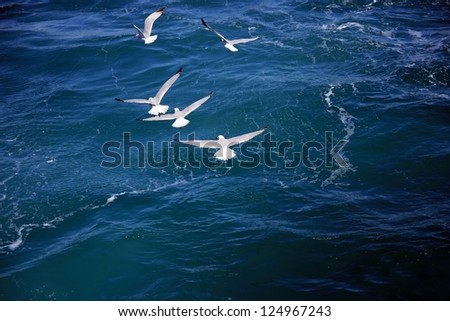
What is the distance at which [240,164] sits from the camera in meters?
27.9

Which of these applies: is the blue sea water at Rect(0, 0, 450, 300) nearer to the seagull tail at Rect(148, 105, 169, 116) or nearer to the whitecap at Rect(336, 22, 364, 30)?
the whitecap at Rect(336, 22, 364, 30)

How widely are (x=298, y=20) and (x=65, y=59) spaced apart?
20164 millimetres

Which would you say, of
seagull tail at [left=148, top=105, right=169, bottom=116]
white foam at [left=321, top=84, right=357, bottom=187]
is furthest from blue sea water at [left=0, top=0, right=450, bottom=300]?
seagull tail at [left=148, top=105, right=169, bottom=116]

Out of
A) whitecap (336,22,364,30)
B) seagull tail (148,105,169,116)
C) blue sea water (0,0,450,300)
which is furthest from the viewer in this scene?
whitecap (336,22,364,30)

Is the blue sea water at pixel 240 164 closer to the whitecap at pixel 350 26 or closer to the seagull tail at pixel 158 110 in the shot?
the whitecap at pixel 350 26

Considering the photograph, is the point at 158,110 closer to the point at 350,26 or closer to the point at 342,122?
the point at 342,122

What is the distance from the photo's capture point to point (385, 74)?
3475 centimetres

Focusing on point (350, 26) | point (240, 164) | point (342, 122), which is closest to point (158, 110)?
point (240, 164)

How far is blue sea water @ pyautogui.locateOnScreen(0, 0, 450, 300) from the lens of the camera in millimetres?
21391

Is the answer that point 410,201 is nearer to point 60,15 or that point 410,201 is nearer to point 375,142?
point 375,142

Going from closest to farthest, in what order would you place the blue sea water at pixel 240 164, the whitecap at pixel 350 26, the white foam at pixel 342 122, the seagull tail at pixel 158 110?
the blue sea water at pixel 240 164
the white foam at pixel 342 122
the seagull tail at pixel 158 110
the whitecap at pixel 350 26

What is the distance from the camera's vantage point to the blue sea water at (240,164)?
70.2 feet

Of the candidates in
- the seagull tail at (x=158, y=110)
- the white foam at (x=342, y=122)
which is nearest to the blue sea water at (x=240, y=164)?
the white foam at (x=342, y=122)
